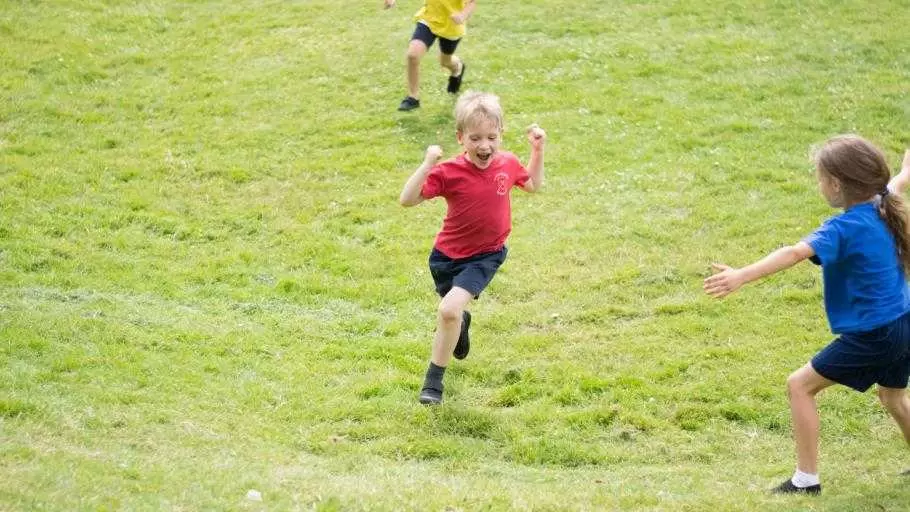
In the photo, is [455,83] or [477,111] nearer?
[477,111]

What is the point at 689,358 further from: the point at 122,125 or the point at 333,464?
the point at 122,125

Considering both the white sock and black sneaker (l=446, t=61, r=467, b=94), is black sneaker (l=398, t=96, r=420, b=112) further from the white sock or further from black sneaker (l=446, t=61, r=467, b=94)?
the white sock

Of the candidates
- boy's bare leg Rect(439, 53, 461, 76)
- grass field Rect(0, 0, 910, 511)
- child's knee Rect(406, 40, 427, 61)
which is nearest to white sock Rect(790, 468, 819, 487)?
grass field Rect(0, 0, 910, 511)

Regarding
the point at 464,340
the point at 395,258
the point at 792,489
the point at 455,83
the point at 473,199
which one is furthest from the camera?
the point at 455,83

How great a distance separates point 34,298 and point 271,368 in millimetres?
2455

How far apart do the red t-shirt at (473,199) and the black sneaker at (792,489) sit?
8.98 feet

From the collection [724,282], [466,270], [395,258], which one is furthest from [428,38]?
[724,282]

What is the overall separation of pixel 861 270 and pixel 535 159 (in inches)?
109

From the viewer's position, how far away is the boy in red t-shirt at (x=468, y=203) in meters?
8.09

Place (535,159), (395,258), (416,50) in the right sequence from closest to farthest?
(535,159), (395,258), (416,50)

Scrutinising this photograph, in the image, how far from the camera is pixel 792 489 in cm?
666

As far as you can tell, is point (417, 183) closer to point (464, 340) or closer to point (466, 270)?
point (466, 270)

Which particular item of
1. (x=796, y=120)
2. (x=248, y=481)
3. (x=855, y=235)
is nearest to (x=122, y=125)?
(x=796, y=120)

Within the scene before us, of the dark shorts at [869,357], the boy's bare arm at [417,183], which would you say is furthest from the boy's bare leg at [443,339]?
the dark shorts at [869,357]
